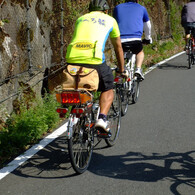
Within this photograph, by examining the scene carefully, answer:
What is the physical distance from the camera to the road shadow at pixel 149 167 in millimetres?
4688

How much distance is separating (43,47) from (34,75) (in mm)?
786

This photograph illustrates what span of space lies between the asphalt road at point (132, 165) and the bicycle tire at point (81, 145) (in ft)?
0.44

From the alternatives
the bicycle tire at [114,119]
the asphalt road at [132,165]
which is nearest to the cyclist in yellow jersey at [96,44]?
the asphalt road at [132,165]

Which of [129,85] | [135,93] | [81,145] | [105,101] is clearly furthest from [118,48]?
[135,93]

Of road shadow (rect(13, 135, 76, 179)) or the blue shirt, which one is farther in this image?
the blue shirt

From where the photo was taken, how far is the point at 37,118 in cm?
633

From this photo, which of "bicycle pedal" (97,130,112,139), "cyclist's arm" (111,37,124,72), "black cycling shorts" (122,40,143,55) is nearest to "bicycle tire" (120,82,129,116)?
"black cycling shorts" (122,40,143,55)

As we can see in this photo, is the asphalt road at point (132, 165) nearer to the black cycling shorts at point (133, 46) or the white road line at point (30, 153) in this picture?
the white road line at point (30, 153)

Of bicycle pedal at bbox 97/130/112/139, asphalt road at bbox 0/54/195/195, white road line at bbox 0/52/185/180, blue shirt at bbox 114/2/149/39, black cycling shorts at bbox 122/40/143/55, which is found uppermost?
blue shirt at bbox 114/2/149/39

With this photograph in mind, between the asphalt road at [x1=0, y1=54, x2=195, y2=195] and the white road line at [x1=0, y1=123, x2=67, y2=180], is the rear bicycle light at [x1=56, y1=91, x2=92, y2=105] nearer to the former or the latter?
the asphalt road at [x1=0, y1=54, x2=195, y2=195]

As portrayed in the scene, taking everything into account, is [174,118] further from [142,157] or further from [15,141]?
[15,141]

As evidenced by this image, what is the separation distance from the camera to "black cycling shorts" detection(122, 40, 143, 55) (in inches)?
304

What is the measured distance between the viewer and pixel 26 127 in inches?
241

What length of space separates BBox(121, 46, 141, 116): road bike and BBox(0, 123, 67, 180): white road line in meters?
1.36
